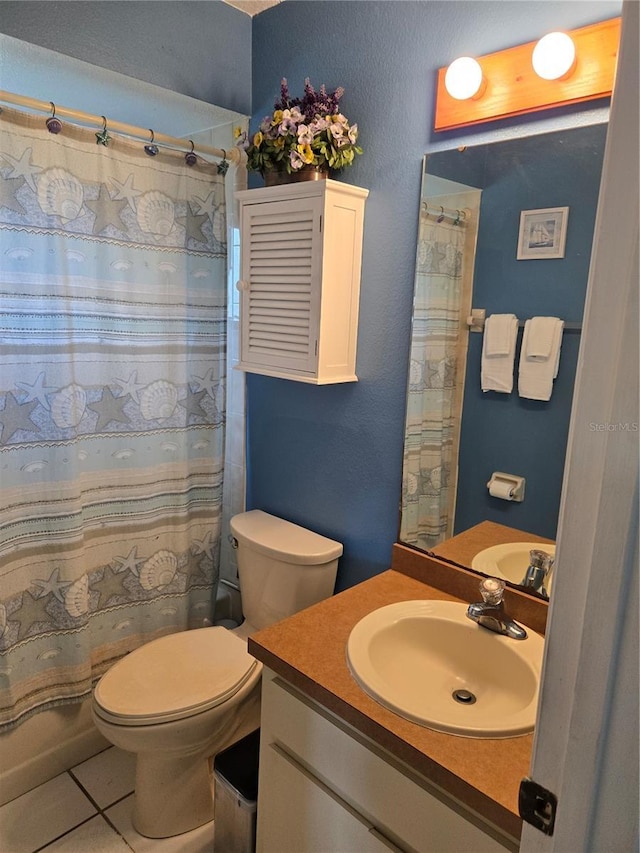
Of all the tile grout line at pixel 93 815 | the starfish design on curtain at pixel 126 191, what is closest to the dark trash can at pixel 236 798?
the tile grout line at pixel 93 815

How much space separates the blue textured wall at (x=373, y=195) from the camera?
1469 mm

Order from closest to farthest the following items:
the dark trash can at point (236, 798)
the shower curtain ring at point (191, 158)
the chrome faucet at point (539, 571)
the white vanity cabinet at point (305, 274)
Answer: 1. the chrome faucet at point (539, 571)
2. the dark trash can at point (236, 798)
3. the white vanity cabinet at point (305, 274)
4. the shower curtain ring at point (191, 158)

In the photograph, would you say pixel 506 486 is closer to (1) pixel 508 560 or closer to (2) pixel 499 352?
(1) pixel 508 560

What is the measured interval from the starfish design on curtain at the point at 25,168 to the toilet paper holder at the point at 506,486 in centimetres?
147

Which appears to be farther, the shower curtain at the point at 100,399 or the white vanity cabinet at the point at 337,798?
the shower curtain at the point at 100,399

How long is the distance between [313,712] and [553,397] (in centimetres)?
88

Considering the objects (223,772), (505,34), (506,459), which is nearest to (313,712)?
(223,772)

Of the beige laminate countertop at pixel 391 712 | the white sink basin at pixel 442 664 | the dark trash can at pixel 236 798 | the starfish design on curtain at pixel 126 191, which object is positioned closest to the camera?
the beige laminate countertop at pixel 391 712

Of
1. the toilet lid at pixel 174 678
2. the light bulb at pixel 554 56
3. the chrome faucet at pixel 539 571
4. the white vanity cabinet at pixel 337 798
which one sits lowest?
the toilet lid at pixel 174 678

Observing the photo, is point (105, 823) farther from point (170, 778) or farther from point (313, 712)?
point (313, 712)

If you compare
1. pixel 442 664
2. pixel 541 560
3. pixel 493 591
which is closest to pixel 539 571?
pixel 541 560

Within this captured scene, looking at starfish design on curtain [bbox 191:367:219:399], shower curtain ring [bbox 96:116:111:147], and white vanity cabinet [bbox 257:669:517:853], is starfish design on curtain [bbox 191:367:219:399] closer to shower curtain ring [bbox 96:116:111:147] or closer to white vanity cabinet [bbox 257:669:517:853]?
shower curtain ring [bbox 96:116:111:147]

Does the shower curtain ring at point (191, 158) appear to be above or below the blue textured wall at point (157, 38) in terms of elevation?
below

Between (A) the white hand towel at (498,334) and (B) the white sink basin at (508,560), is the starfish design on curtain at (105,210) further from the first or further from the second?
(B) the white sink basin at (508,560)
